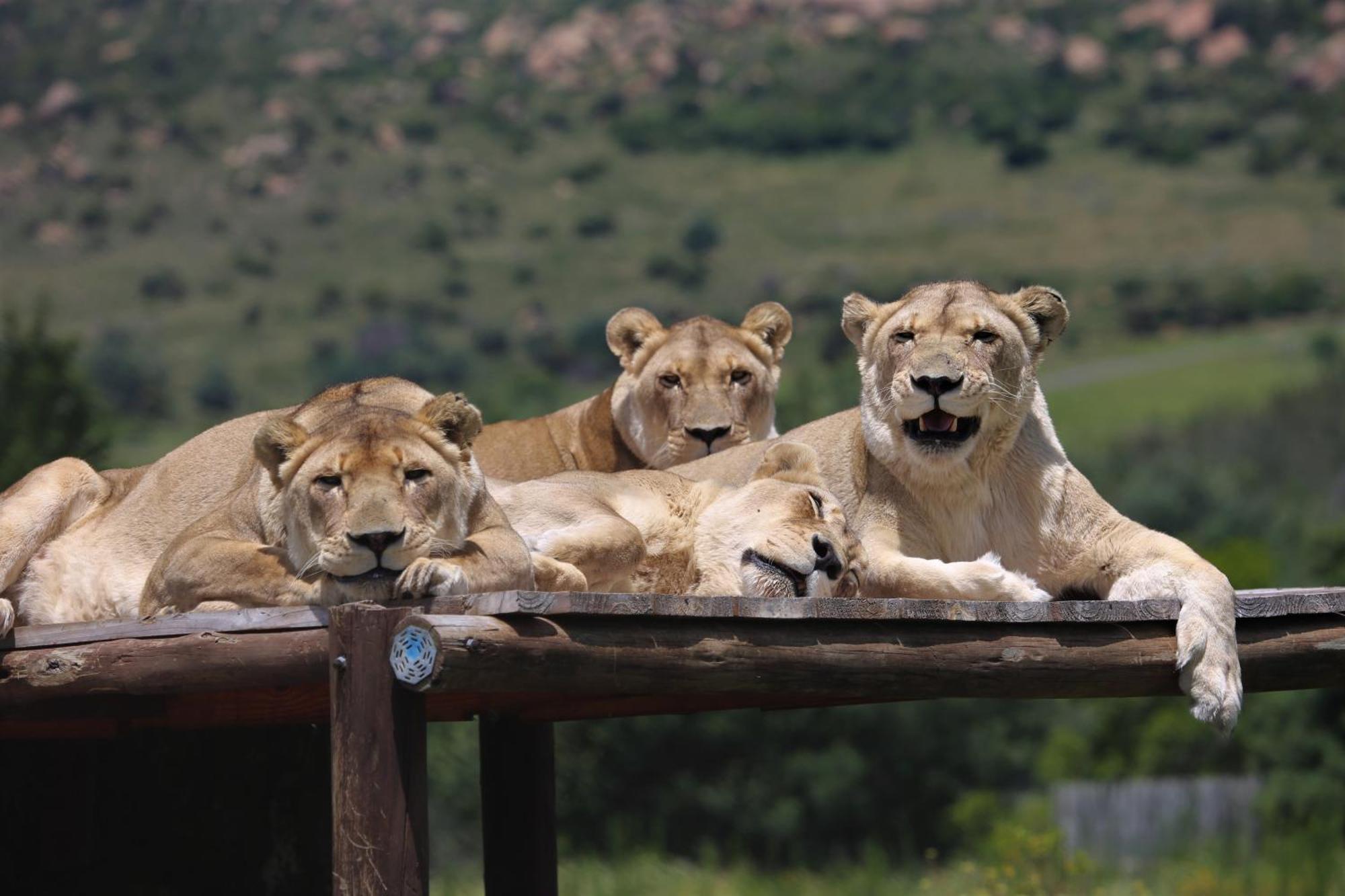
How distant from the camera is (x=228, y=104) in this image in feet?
285

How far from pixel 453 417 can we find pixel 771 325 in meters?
3.90

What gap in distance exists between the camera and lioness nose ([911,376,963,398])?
281 inches

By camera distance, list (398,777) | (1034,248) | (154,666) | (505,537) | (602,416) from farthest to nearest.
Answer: (1034,248)
(602,416)
(505,537)
(154,666)
(398,777)

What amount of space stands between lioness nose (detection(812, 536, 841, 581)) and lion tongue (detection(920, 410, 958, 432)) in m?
0.72

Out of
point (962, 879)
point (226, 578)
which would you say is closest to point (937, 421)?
point (226, 578)

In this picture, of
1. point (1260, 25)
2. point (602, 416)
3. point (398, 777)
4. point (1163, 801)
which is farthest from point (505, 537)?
point (1260, 25)

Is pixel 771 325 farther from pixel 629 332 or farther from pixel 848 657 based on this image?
pixel 848 657

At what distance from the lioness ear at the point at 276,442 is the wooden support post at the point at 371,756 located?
876 mm

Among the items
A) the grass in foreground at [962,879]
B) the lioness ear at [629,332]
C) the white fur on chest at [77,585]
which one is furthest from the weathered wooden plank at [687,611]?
the grass in foreground at [962,879]

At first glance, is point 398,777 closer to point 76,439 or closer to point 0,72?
point 76,439

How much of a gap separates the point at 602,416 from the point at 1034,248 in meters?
68.4

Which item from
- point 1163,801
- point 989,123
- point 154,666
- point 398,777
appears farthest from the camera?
point 989,123

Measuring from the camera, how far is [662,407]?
31.1 feet

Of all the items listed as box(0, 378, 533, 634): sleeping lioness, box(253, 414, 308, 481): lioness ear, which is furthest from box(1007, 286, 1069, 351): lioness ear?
box(253, 414, 308, 481): lioness ear
